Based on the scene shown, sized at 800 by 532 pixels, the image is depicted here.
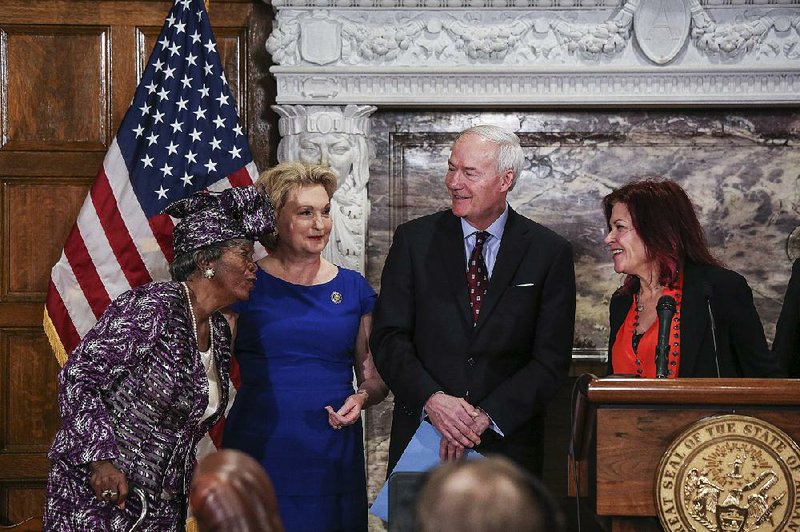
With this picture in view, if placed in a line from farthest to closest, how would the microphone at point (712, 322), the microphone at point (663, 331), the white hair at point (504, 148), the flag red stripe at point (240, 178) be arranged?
the flag red stripe at point (240, 178)
the white hair at point (504, 148)
the microphone at point (712, 322)
the microphone at point (663, 331)

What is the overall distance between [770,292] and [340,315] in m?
2.30

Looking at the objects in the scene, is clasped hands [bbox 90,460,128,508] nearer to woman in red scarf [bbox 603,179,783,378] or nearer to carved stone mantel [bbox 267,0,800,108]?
woman in red scarf [bbox 603,179,783,378]

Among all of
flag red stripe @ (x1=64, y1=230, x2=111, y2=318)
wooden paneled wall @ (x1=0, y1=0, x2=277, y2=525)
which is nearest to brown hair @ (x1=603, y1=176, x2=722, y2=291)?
flag red stripe @ (x1=64, y1=230, x2=111, y2=318)

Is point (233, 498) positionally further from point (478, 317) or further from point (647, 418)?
point (478, 317)

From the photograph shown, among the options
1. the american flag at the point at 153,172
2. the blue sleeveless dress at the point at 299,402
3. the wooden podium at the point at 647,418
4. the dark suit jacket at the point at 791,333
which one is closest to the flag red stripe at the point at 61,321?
the american flag at the point at 153,172

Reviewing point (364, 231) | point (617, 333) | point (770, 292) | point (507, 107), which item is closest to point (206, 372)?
point (617, 333)

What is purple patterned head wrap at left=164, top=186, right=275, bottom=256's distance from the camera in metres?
3.07

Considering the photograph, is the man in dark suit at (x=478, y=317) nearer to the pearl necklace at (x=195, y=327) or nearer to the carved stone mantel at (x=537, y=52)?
the pearl necklace at (x=195, y=327)

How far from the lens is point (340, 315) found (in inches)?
137

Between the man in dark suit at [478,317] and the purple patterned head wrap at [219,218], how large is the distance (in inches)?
18.6

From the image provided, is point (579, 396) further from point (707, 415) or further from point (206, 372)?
point (206, 372)

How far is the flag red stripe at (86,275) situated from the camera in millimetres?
4227

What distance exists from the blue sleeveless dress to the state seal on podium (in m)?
1.29

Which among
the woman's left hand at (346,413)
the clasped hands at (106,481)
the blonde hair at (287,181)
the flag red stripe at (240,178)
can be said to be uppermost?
the flag red stripe at (240,178)
